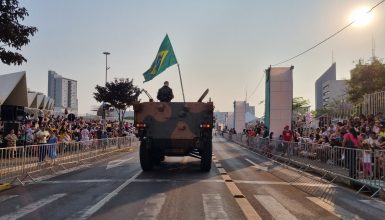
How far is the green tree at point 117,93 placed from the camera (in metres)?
49.2

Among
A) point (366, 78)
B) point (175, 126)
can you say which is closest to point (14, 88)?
point (175, 126)

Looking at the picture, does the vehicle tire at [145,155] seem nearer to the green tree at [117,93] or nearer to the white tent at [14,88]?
the white tent at [14,88]

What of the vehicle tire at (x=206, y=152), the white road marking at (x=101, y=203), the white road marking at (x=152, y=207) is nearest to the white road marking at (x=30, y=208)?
the white road marking at (x=101, y=203)

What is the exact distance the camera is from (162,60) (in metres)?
23.1

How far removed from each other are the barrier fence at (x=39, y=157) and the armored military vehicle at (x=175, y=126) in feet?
11.5

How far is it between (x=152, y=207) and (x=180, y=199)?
3.94 feet

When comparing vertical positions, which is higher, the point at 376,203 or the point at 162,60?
the point at 162,60

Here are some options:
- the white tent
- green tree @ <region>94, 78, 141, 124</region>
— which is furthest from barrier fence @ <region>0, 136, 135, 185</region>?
green tree @ <region>94, 78, 141, 124</region>

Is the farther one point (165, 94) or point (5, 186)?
point (165, 94)

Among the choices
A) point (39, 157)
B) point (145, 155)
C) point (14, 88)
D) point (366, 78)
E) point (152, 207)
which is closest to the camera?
point (152, 207)

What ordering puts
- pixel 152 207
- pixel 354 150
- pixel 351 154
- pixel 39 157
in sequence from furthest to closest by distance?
pixel 39 157 < pixel 351 154 < pixel 354 150 < pixel 152 207

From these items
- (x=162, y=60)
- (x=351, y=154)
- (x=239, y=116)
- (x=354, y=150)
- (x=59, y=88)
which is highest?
(x=59, y=88)

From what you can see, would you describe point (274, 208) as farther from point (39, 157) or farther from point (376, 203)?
point (39, 157)

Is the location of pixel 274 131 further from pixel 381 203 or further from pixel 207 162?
pixel 381 203
